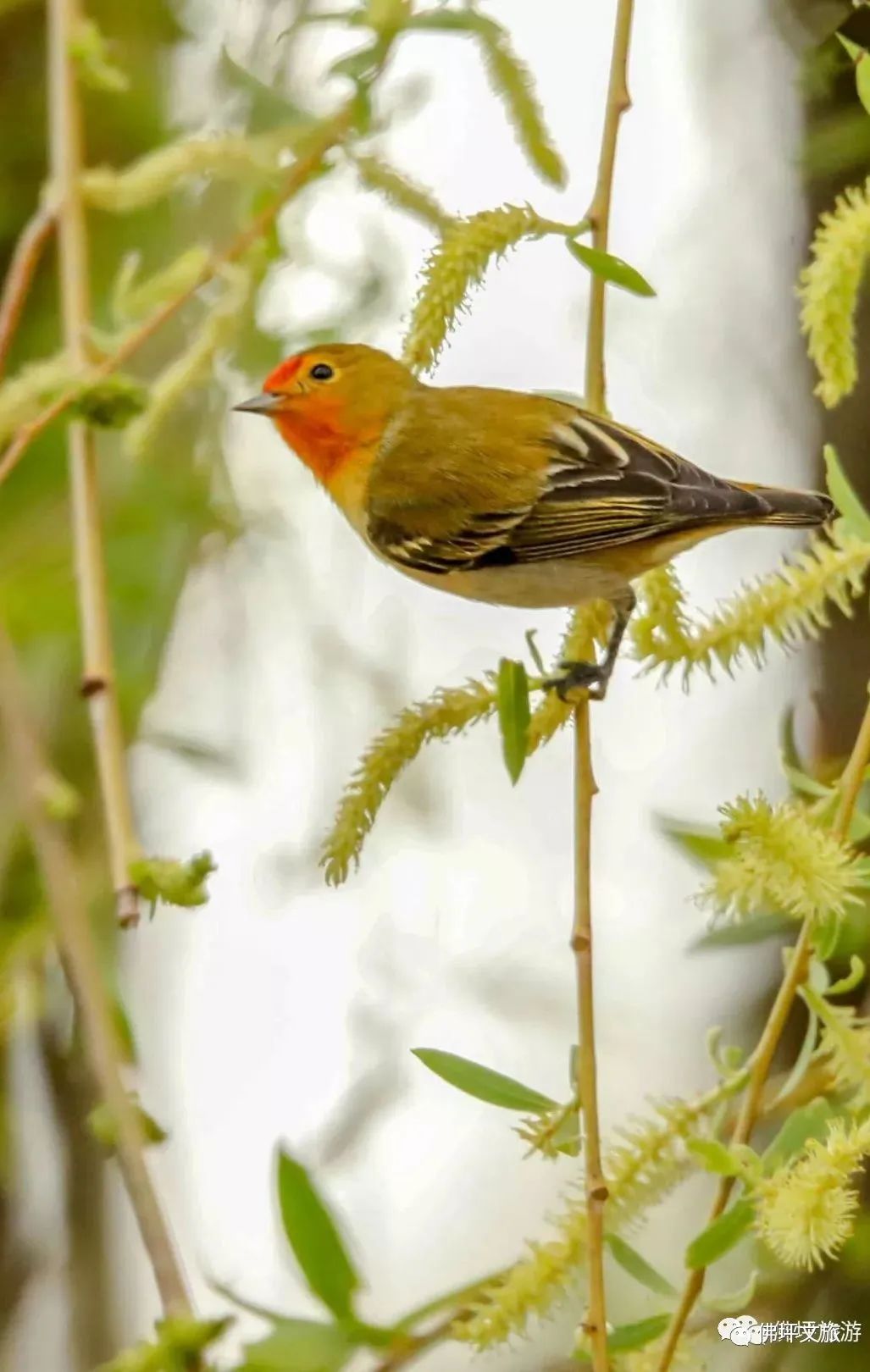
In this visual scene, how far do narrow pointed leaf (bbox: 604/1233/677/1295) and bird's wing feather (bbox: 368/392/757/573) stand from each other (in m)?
0.27

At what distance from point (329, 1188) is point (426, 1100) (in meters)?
0.08

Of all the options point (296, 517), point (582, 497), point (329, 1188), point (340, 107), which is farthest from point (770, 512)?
point (329, 1188)

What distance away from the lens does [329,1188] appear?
88 cm

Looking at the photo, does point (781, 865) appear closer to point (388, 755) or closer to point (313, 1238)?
point (388, 755)

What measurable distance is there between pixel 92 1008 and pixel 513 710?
16 cm

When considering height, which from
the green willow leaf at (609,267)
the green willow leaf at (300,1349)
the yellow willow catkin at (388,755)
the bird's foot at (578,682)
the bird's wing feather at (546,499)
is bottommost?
the green willow leaf at (300,1349)

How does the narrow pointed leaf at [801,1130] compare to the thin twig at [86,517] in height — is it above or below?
below

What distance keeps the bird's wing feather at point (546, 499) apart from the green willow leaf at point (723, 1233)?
10.1 inches

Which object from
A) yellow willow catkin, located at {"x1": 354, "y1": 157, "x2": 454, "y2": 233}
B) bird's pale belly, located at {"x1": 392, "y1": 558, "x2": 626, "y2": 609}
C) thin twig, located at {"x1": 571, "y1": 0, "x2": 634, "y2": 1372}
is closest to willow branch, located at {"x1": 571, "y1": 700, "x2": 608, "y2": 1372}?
thin twig, located at {"x1": 571, "y1": 0, "x2": 634, "y2": 1372}

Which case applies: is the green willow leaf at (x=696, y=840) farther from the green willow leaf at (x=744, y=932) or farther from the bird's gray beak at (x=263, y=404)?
the bird's gray beak at (x=263, y=404)

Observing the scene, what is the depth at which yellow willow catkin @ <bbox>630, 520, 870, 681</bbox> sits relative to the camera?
1.41 feet

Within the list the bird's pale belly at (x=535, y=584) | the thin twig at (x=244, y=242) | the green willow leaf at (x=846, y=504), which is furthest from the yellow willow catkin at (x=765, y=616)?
the thin twig at (x=244, y=242)

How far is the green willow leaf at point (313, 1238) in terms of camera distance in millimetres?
552

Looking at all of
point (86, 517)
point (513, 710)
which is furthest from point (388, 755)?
point (86, 517)
